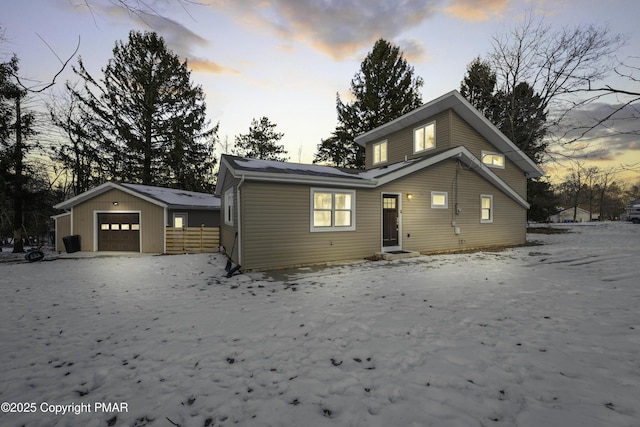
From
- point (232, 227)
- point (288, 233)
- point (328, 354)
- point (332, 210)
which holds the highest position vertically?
point (332, 210)

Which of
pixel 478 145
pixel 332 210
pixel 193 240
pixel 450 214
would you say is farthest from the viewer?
pixel 478 145

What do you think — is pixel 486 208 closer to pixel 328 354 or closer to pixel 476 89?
pixel 328 354

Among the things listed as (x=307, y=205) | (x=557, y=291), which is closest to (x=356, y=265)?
(x=307, y=205)

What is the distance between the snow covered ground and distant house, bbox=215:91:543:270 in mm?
2921

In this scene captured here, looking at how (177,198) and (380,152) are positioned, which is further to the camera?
(380,152)

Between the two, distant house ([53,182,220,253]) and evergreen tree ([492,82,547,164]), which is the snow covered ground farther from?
evergreen tree ([492,82,547,164])

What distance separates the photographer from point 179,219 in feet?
54.5

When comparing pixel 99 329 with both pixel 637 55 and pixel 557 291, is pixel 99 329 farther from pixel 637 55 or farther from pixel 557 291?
pixel 557 291

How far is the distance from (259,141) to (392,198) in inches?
1034

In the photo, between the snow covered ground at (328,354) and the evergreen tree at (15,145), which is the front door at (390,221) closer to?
the snow covered ground at (328,354)

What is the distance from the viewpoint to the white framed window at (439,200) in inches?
492

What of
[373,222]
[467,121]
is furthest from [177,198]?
[467,121]

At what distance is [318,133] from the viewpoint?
28734 millimetres

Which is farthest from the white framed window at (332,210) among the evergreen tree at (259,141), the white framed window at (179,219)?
the evergreen tree at (259,141)
